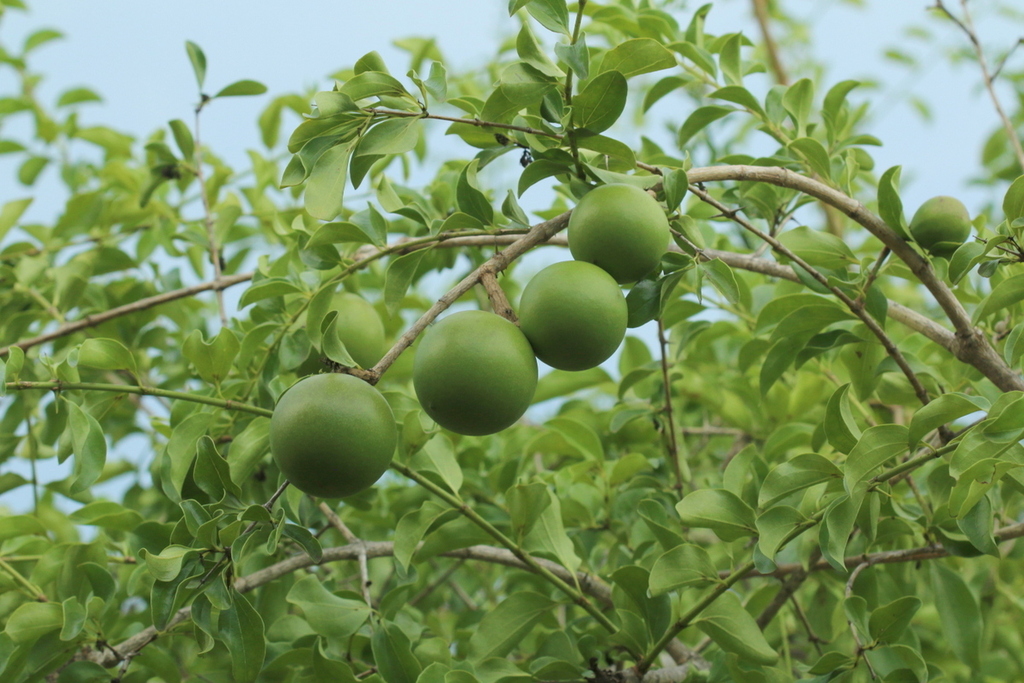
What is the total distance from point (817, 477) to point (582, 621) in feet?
2.26

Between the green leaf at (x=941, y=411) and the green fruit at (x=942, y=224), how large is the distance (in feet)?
1.09

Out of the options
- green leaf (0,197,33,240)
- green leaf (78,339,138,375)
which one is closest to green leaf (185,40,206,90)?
green leaf (0,197,33,240)

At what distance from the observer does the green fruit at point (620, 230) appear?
3.46ft

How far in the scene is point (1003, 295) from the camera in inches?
48.8

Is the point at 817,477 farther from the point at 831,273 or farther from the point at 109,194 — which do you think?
the point at 109,194

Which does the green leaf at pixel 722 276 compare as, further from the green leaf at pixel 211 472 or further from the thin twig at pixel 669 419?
the green leaf at pixel 211 472

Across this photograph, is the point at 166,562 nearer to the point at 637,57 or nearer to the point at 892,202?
the point at 637,57

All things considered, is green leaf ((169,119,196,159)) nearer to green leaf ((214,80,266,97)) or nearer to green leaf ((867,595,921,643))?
green leaf ((214,80,266,97))

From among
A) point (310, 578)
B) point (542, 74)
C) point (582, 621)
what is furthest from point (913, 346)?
point (310, 578)

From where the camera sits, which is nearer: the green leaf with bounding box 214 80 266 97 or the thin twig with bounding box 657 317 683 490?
the thin twig with bounding box 657 317 683 490

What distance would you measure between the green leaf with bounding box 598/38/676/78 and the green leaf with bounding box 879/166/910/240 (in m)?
0.41

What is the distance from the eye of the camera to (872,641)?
4.24 ft

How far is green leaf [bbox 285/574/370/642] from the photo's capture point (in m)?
1.44

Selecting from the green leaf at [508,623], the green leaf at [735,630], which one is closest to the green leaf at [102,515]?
the green leaf at [508,623]
